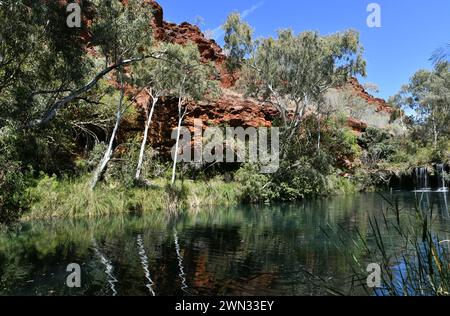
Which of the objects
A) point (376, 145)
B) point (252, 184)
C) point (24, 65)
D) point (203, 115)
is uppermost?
point (203, 115)

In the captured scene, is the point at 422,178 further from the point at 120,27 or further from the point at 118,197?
the point at 120,27

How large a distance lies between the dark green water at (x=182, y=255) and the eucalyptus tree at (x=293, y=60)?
44.2ft

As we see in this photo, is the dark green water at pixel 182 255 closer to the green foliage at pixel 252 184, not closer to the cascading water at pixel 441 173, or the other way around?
the green foliage at pixel 252 184

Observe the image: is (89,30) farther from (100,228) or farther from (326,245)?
(326,245)

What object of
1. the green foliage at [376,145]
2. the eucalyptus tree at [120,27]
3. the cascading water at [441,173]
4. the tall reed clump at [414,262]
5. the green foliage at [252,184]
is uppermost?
the eucalyptus tree at [120,27]

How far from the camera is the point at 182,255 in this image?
11812 mm

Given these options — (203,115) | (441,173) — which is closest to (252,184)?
(203,115)

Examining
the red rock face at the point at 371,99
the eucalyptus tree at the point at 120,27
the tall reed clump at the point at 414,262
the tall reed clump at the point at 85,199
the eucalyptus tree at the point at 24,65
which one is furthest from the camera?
the red rock face at the point at 371,99

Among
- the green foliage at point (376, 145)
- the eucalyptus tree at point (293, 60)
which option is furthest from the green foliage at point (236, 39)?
the green foliage at point (376, 145)

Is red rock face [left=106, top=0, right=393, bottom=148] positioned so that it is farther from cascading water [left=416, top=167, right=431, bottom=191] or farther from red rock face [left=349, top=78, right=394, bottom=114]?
red rock face [left=349, top=78, right=394, bottom=114]

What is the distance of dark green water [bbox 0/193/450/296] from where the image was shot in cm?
858

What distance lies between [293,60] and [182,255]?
826 inches

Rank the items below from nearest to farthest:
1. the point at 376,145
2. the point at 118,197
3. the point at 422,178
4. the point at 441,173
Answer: the point at 118,197
the point at 441,173
the point at 422,178
the point at 376,145

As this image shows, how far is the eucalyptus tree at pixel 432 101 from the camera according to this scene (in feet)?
157
